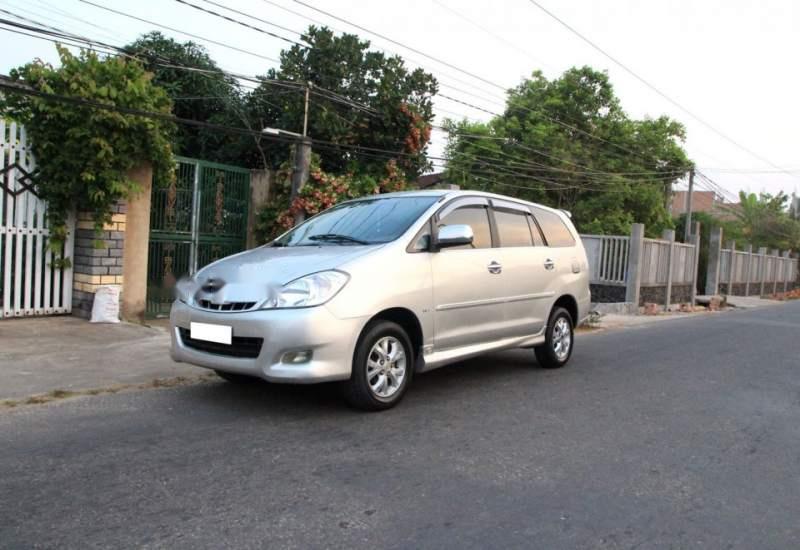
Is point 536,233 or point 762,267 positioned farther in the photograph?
point 762,267

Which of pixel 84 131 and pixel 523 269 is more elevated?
pixel 84 131

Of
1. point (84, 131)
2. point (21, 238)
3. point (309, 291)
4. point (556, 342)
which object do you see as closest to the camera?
point (309, 291)

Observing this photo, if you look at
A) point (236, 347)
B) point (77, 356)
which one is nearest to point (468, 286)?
point (236, 347)

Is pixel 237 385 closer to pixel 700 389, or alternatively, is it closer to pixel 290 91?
pixel 700 389

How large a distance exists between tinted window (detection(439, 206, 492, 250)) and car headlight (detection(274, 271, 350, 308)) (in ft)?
4.96

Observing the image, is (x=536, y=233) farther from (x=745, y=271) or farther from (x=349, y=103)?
(x=745, y=271)

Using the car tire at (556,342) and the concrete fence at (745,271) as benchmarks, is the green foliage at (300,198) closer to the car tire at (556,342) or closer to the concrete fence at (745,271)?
the car tire at (556,342)

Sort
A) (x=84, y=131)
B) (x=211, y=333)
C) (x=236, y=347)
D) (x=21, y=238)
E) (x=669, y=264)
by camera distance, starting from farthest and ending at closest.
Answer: (x=669, y=264)
(x=21, y=238)
(x=84, y=131)
(x=211, y=333)
(x=236, y=347)

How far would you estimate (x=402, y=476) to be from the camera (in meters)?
3.68

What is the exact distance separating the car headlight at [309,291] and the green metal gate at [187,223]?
5.54 m

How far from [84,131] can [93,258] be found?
161cm

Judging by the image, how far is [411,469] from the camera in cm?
380

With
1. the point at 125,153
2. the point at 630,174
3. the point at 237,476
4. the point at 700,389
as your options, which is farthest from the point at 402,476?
the point at 630,174

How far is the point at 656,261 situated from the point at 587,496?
15.1m
